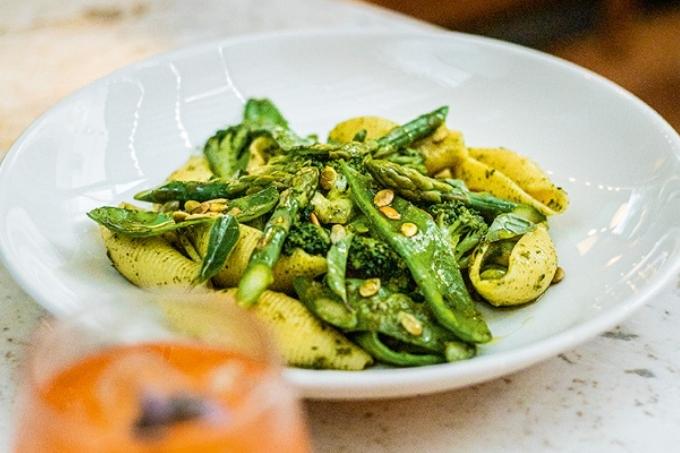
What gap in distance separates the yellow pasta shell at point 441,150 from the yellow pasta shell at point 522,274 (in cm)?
27

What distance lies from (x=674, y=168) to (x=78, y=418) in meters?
1.06

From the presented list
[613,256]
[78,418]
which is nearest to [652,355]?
[613,256]

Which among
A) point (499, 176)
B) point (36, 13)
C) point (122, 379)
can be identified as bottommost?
point (36, 13)

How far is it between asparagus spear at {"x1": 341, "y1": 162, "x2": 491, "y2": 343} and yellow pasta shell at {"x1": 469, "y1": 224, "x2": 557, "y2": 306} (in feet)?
0.11

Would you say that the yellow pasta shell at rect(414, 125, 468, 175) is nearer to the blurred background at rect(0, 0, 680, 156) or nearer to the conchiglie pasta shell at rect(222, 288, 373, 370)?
the conchiglie pasta shell at rect(222, 288, 373, 370)

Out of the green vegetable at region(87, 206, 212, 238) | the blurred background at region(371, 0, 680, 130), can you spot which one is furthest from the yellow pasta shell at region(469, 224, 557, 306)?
the blurred background at region(371, 0, 680, 130)

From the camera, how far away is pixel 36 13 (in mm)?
2396

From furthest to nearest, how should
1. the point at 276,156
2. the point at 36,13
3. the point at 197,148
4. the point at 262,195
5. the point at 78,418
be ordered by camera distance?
the point at 36,13
the point at 197,148
the point at 276,156
the point at 262,195
the point at 78,418

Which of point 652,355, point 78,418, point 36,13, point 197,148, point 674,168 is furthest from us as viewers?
point 36,13

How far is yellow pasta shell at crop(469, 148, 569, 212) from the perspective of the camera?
4.54 feet

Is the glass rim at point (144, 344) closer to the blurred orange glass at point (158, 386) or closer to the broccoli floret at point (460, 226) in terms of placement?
the blurred orange glass at point (158, 386)

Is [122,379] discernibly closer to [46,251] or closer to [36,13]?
[46,251]

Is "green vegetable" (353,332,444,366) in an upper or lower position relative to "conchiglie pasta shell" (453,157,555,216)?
lower

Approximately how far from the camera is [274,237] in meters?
1.13
